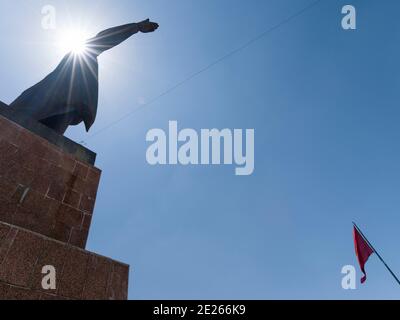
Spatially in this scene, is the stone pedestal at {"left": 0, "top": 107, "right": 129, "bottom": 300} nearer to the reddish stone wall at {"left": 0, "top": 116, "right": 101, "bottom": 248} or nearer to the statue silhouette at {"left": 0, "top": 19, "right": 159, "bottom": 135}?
the reddish stone wall at {"left": 0, "top": 116, "right": 101, "bottom": 248}

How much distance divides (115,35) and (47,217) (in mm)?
4547

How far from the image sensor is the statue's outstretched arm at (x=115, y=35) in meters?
6.68

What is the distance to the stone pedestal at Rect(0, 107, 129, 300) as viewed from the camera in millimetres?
3059

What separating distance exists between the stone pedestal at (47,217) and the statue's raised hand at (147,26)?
3.40 meters

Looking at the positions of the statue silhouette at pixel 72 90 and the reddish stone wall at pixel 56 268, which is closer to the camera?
the reddish stone wall at pixel 56 268

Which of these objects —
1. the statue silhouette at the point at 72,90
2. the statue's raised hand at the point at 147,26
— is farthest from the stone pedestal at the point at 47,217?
the statue's raised hand at the point at 147,26

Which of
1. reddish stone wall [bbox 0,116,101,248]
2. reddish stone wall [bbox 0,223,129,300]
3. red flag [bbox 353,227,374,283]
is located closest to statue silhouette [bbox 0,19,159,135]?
reddish stone wall [bbox 0,116,101,248]

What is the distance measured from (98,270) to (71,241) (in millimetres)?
809

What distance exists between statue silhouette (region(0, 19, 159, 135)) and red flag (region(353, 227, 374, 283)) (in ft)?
38.6

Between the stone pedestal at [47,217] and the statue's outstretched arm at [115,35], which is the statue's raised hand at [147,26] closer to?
the statue's outstretched arm at [115,35]

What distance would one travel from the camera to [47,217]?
403cm

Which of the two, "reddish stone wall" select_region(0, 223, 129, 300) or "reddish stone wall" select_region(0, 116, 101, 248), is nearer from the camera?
"reddish stone wall" select_region(0, 223, 129, 300)

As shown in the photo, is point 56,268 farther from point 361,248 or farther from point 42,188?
point 361,248
